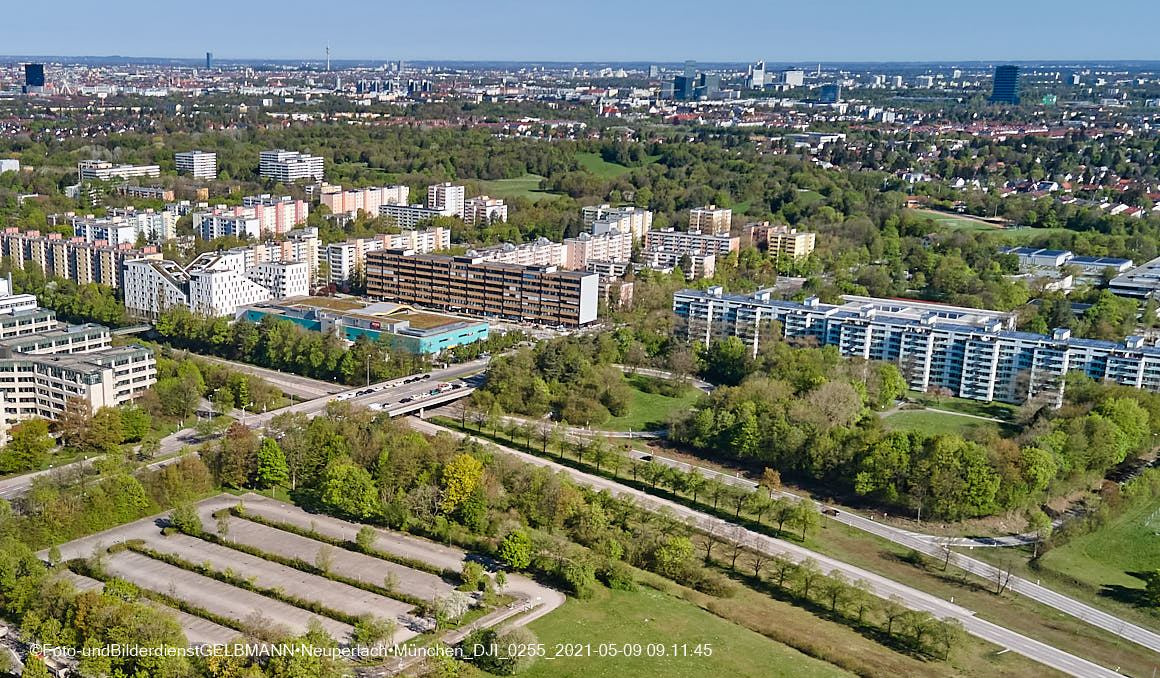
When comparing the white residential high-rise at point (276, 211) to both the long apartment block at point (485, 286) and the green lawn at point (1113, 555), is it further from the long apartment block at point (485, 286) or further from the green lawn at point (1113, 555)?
the green lawn at point (1113, 555)

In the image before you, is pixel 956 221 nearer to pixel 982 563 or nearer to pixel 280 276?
pixel 280 276

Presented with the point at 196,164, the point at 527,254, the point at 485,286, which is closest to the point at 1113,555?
the point at 485,286

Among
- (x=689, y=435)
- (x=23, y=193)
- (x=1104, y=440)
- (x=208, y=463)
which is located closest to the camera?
(x=208, y=463)

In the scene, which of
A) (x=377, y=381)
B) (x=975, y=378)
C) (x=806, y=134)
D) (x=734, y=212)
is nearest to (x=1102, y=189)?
(x=734, y=212)

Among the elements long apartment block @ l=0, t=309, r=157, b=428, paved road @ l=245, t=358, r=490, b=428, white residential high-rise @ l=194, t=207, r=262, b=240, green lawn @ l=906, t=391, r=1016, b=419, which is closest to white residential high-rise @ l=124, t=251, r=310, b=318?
white residential high-rise @ l=194, t=207, r=262, b=240

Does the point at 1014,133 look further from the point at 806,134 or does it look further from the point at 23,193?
the point at 23,193
